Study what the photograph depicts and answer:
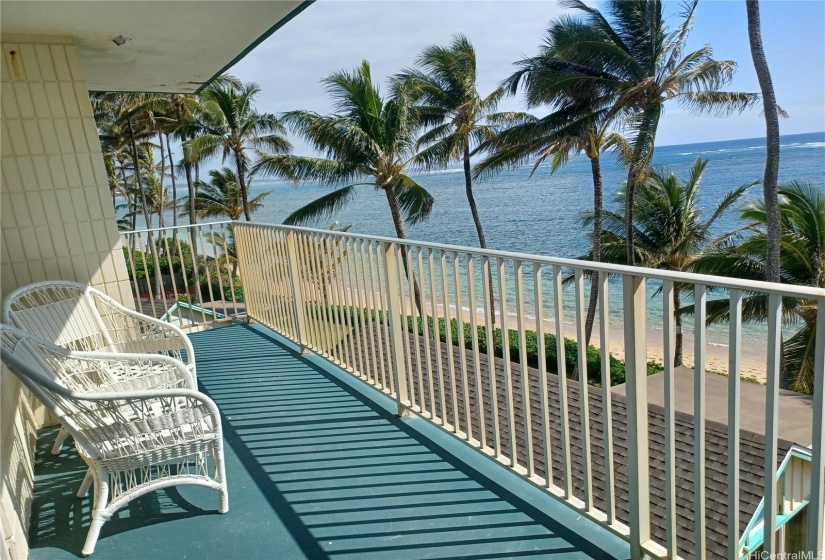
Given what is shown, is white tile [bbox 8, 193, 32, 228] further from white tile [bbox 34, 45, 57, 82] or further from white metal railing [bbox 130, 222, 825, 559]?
white metal railing [bbox 130, 222, 825, 559]

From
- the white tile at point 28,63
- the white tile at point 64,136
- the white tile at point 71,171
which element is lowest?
the white tile at point 71,171

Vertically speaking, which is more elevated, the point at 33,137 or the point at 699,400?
the point at 33,137

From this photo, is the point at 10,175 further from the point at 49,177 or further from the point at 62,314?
the point at 62,314

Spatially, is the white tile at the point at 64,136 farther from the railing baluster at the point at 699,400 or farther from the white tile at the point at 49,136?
the railing baluster at the point at 699,400

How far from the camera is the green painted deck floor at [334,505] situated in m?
2.07

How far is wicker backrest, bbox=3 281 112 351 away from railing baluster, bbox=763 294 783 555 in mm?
3194

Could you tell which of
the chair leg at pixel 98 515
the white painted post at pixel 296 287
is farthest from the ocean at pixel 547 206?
the chair leg at pixel 98 515

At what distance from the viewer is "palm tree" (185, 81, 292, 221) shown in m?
25.9

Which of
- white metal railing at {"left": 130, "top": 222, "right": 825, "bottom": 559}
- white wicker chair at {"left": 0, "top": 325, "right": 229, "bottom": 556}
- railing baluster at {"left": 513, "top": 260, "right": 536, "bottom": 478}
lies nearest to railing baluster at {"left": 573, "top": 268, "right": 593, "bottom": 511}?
white metal railing at {"left": 130, "top": 222, "right": 825, "bottom": 559}

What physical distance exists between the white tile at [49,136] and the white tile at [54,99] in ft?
0.20

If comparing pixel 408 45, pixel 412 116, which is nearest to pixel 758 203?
pixel 412 116

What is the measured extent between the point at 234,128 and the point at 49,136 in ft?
81.4

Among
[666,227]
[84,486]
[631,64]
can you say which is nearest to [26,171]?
[84,486]

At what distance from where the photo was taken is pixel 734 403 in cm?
147
